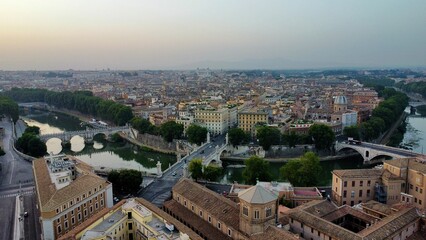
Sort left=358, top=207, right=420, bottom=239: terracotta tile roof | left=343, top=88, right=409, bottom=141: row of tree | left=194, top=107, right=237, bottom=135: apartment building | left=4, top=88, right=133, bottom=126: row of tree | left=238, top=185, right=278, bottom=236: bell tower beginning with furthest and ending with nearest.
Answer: left=4, top=88, right=133, bottom=126: row of tree
left=194, top=107, right=237, bottom=135: apartment building
left=343, top=88, right=409, bottom=141: row of tree
left=238, top=185, right=278, bottom=236: bell tower
left=358, top=207, right=420, bottom=239: terracotta tile roof

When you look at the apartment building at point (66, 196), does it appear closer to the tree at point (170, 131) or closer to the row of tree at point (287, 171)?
the row of tree at point (287, 171)

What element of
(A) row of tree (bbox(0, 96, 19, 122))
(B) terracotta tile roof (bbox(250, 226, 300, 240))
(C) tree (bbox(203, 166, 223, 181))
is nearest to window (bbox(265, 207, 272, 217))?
(B) terracotta tile roof (bbox(250, 226, 300, 240))

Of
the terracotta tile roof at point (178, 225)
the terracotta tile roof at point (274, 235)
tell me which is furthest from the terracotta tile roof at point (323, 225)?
the terracotta tile roof at point (178, 225)

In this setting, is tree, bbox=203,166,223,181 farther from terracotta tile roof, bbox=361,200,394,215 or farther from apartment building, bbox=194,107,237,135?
apartment building, bbox=194,107,237,135

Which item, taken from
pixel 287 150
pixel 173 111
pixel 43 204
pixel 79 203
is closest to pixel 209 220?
pixel 79 203

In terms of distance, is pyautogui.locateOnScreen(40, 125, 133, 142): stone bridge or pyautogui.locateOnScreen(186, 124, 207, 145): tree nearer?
pyautogui.locateOnScreen(186, 124, 207, 145): tree

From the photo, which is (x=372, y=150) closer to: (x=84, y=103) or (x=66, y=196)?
(x=66, y=196)
